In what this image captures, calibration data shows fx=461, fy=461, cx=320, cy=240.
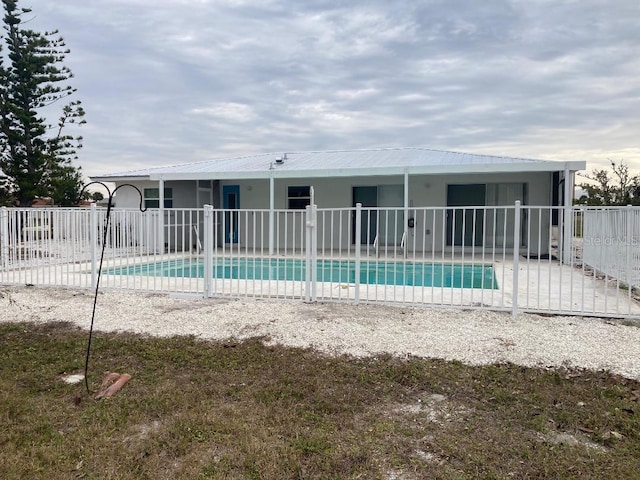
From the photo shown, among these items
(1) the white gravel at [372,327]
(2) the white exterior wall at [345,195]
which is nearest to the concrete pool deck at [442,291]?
(1) the white gravel at [372,327]

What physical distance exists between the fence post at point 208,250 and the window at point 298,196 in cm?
969

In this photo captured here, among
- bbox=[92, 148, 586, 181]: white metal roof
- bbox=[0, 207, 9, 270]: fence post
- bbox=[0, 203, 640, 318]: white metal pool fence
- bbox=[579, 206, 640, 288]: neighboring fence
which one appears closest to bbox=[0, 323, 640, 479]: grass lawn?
bbox=[0, 203, 640, 318]: white metal pool fence

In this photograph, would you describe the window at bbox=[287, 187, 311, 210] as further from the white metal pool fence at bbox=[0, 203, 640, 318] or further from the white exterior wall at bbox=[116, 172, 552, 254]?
the white metal pool fence at bbox=[0, 203, 640, 318]

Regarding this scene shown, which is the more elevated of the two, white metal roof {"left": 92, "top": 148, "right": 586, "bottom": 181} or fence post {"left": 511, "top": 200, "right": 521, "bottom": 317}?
white metal roof {"left": 92, "top": 148, "right": 586, "bottom": 181}

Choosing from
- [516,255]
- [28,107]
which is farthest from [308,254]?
[28,107]

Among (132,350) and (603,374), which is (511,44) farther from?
(132,350)

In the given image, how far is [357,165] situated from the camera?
16.0m

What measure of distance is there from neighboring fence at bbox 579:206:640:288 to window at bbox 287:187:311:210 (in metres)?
9.15

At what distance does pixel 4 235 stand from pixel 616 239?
11.3 metres

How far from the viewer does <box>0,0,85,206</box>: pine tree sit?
1989cm

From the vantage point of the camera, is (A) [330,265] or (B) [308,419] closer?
(B) [308,419]

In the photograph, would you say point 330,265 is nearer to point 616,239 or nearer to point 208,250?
point 208,250

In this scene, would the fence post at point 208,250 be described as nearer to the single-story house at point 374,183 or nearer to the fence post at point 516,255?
the fence post at point 516,255

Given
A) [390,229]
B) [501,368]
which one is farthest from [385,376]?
[390,229]
